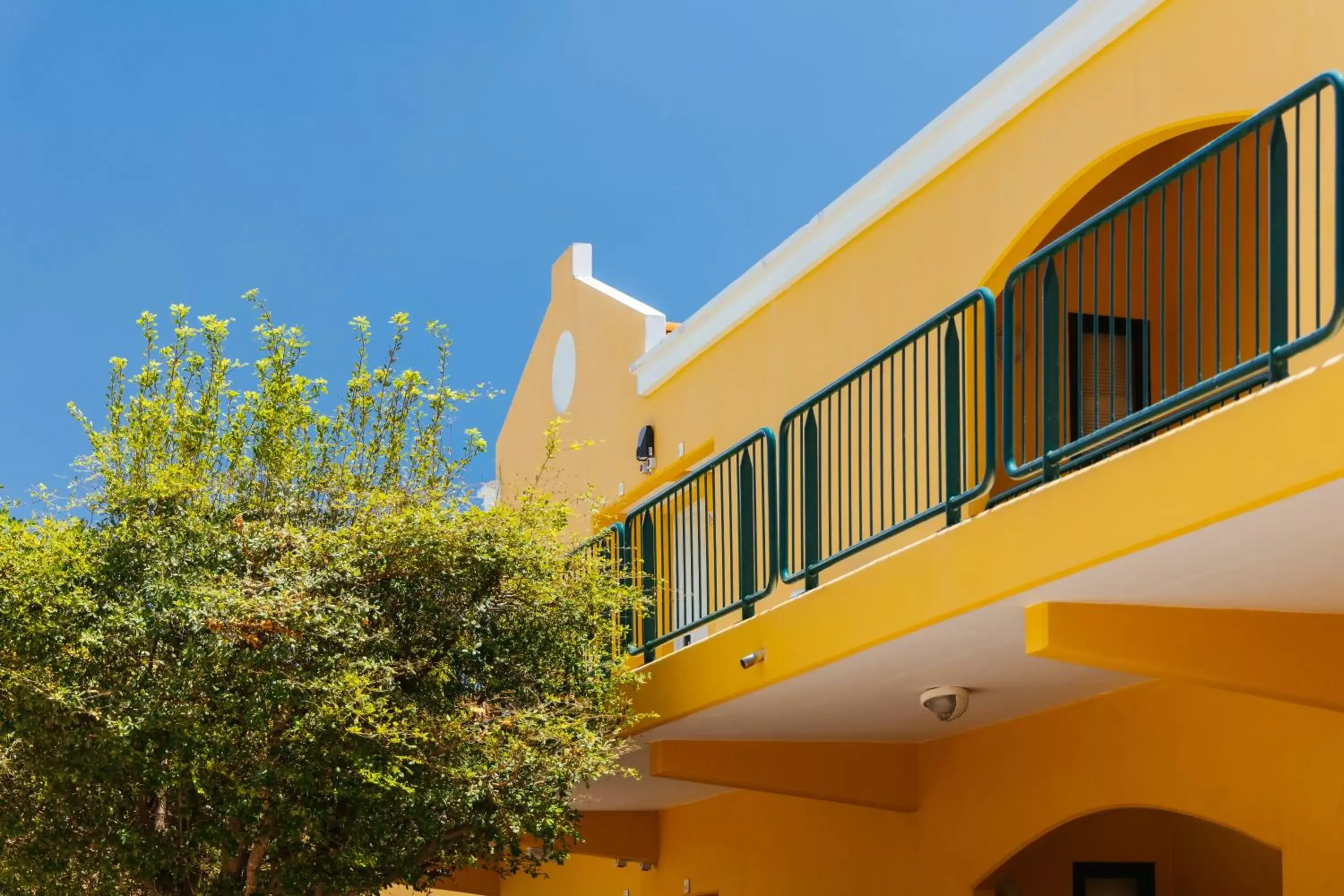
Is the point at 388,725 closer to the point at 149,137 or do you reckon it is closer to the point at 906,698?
the point at 906,698

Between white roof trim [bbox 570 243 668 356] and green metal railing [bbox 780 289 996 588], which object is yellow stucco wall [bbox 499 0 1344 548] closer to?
white roof trim [bbox 570 243 668 356]

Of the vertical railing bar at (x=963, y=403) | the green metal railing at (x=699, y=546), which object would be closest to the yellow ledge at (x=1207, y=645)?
the vertical railing bar at (x=963, y=403)

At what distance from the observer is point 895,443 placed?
1070cm

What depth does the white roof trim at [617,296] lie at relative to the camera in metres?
16.6

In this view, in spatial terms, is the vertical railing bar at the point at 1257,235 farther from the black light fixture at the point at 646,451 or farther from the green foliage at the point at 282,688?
the black light fixture at the point at 646,451

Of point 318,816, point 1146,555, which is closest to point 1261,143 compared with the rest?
point 1146,555

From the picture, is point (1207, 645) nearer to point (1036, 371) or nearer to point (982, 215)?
point (1036, 371)

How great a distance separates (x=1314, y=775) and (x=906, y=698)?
240cm

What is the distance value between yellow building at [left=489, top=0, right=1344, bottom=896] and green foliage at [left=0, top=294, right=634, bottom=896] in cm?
117

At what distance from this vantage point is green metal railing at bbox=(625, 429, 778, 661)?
9.88 metres

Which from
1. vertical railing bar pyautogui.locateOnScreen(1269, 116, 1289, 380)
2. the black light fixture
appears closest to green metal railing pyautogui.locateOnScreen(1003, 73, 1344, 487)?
vertical railing bar pyautogui.locateOnScreen(1269, 116, 1289, 380)

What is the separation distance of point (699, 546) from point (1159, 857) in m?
4.07

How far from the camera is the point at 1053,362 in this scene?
717cm

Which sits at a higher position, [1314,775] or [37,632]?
[37,632]
